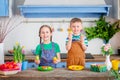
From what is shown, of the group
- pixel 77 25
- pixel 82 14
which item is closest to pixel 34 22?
pixel 82 14

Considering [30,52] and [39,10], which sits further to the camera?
[30,52]

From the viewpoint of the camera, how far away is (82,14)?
3.93 m

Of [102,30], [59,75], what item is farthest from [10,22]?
[59,75]

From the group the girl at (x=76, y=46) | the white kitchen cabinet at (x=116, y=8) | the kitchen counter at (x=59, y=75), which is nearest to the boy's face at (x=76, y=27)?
the girl at (x=76, y=46)

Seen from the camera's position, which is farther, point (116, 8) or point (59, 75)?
point (116, 8)

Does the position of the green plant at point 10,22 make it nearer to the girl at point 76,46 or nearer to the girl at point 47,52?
the girl at point 47,52

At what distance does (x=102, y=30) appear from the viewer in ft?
12.7

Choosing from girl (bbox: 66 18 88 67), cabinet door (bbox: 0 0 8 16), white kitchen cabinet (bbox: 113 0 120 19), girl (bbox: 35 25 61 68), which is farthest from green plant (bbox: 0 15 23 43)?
girl (bbox: 66 18 88 67)

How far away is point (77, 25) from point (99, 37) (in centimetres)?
159

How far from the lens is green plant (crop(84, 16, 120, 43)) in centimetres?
385

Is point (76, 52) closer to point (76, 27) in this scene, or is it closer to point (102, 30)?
point (76, 27)

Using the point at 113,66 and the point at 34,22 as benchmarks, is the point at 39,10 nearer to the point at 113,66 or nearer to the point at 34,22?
the point at 34,22

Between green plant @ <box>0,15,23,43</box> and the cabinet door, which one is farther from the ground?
the cabinet door

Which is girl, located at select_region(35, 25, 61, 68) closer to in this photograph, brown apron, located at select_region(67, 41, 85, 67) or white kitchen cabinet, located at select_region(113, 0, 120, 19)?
brown apron, located at select_region(67, 41, 85, 67)
